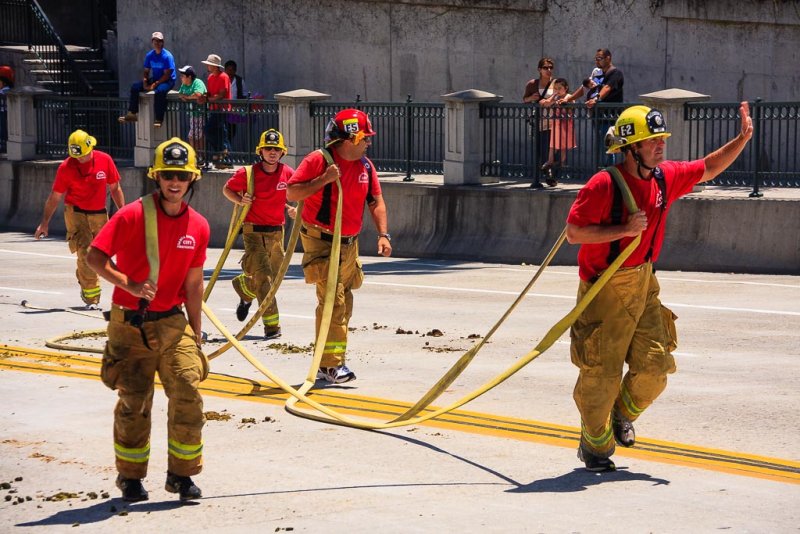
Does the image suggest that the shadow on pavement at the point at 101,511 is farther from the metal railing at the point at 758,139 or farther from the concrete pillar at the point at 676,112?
the concrete pillar at the point at 676,112

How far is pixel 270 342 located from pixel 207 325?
51.7 inches

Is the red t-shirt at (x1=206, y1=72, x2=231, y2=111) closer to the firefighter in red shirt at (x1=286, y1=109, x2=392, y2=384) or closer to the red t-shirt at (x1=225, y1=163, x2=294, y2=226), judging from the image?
the red t-shirt at (x1=225, y1=163, x2=294, y2=226)

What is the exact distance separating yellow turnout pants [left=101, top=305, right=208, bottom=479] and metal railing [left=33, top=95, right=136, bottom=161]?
1863cm

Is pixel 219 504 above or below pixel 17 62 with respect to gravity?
below

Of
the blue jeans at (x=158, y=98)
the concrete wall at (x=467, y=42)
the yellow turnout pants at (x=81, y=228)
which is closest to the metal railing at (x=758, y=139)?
the concrete wall at (x=467, y=42)

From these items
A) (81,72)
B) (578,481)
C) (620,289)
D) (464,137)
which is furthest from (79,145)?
(81,72)

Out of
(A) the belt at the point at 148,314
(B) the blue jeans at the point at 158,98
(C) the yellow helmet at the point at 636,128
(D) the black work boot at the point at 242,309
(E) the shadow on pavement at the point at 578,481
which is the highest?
(B) the blue jeans at the point at 158,98

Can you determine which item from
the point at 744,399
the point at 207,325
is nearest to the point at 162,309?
the point at 744,399

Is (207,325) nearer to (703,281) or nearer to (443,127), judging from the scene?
(703,281)

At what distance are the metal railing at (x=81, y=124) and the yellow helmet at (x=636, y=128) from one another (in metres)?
18.8

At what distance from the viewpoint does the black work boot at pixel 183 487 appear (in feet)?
25.6

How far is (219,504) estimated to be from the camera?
7801 mm

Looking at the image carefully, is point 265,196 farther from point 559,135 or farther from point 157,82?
point 157,82

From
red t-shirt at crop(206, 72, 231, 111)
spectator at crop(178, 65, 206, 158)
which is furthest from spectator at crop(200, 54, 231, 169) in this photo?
spectator at crop(178, 65, 206, 158)
